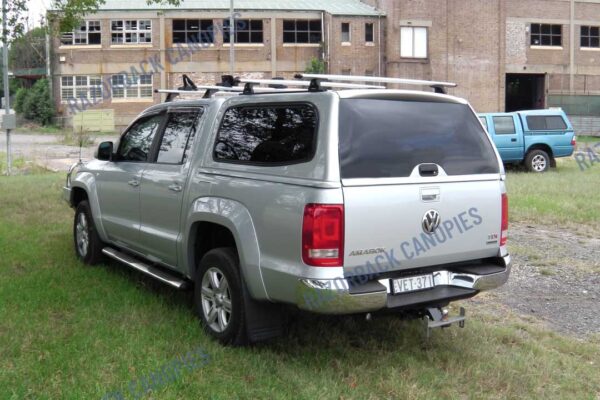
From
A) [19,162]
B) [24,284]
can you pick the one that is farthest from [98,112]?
[24,284]

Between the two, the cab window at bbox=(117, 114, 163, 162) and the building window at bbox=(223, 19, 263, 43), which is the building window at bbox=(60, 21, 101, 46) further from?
the cab window at bbox=(117, 114, 163, 162)

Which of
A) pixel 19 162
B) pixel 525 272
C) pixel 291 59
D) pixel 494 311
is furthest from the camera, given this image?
pixel 291 59

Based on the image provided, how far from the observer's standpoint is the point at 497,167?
496 cm

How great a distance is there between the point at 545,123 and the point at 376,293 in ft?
57.5

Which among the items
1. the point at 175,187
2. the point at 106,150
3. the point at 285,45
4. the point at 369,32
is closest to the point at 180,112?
the point at 175,187

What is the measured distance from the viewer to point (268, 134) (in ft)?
15.5

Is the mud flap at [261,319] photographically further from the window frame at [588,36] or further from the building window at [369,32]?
the window frame at [588,36]

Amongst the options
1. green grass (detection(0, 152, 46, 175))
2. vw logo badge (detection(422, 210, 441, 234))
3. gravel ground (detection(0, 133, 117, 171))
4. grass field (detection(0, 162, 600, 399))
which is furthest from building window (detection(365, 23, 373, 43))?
vw logo badge (detection(422, 210, 441, 234))

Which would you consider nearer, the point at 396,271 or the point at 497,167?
the point at 396,271

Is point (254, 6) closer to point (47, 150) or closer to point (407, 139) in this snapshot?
point (47, 150)

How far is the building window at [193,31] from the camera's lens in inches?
1718

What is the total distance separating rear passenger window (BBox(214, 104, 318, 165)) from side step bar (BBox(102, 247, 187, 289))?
116 centimetres

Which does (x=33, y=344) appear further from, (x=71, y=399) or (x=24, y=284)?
(x=24, y=284)

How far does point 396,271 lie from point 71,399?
222 cm
